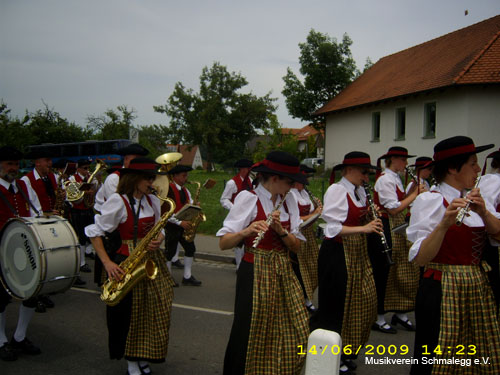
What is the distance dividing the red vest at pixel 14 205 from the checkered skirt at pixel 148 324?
6.75ft

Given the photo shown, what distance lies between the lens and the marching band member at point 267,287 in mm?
3066

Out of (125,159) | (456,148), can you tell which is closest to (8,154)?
(125,159)

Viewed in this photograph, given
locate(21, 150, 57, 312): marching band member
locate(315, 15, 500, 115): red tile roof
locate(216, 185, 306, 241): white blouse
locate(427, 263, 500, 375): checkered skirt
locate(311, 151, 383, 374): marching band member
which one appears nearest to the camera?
locate(427, 263, 500, 375): checkered skirt

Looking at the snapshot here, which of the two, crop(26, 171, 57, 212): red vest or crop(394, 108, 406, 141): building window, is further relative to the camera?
crop(394, 108, 406, 141): building window

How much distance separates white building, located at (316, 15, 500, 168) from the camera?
20.4m

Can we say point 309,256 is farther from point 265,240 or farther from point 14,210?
point 14,210

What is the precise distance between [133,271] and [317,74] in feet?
105

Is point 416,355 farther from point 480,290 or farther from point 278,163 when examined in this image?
point 278,163

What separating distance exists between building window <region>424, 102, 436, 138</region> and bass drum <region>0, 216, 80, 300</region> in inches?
876

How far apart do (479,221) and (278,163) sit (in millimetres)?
1418

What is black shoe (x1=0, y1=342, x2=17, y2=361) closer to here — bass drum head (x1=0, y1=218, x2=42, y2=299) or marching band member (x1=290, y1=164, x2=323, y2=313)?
bass drum head (x1=0, y1=218, x2=42, y2=299)

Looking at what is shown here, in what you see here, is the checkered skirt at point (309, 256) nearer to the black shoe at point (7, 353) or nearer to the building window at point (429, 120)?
the black shoe at point (7, 353)

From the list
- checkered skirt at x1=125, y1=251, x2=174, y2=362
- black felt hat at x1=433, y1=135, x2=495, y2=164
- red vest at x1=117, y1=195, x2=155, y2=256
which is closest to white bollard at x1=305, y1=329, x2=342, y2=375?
black felt hat at x1=433, y1=135, x2=495, y2=164

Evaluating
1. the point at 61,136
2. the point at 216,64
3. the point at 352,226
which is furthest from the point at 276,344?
the point at 216,64
